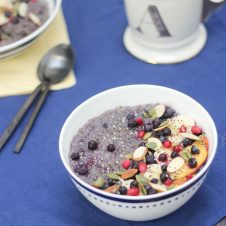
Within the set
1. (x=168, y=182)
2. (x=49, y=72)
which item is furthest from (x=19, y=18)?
(x=168, y=182)

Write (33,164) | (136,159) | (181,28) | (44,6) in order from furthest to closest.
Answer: (44,6), (181,28), (33,164), (136,159)

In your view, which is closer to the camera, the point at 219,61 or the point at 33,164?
the point at 33,164

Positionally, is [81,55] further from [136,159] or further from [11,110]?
[136,159]

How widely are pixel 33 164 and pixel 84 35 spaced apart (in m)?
0.34

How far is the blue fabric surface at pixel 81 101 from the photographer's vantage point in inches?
26.0

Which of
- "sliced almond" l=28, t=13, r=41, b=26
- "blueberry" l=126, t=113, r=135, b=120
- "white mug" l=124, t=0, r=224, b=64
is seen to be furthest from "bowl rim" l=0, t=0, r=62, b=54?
"blueberry" l=126, t=113, r=135, b=120

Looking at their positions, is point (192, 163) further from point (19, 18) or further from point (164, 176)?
point (19, 18)

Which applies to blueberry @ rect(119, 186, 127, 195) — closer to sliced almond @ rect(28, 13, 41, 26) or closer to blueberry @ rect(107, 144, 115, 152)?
blueberry @ rect(107, 144, 115, 152)

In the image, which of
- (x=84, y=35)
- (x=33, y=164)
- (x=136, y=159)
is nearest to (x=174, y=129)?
(x=136, y=159)

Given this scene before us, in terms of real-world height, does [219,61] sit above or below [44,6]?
below

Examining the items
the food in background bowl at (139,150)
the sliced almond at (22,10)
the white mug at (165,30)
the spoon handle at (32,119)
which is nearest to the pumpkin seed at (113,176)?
the food in background bowl at (139,150)

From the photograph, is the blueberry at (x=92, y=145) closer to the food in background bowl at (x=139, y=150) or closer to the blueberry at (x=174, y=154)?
the food in background bowl at (x=139, y=150)

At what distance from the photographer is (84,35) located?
38.1 inches

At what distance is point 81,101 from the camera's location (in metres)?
0.84
